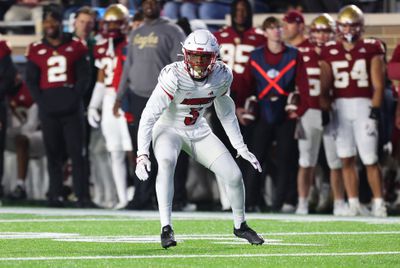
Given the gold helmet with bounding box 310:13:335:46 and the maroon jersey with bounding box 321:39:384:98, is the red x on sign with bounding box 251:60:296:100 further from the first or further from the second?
the gold helmet with bounding box 310:13:335:46

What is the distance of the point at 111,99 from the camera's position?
14.8 m

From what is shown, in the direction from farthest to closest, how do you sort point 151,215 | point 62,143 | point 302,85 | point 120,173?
point 62,143 → point 120,173 → point 302,85 → point 151,215

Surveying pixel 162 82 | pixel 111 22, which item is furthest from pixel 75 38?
pixel 162 82

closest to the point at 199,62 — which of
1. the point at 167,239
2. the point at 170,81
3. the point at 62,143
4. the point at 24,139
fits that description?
the point at 170,81

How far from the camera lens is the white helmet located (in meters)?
9.13

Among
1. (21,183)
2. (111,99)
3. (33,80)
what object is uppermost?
(33,80)

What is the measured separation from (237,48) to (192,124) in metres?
4.85

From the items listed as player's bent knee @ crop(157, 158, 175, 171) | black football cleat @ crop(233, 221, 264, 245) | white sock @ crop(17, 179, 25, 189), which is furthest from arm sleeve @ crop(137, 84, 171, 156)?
white sock @ crop(17, 179, 25, 189)

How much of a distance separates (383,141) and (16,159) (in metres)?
4.57

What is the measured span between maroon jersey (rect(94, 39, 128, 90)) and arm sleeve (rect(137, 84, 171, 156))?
5.39m

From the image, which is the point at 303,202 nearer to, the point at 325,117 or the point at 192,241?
the point at 325,117

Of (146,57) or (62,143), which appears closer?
(146,57)

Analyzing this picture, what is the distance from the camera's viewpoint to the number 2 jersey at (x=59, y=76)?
14.6 metres

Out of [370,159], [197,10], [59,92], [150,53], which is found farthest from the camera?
[197,10]
